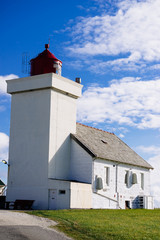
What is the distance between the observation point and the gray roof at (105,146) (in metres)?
31.0

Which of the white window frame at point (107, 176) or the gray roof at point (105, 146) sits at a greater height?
the gray roof at point (105, 146)

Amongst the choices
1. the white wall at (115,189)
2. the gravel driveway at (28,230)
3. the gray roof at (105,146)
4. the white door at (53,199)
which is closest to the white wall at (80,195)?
the white wall at (115,189)

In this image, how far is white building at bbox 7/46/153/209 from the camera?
28094mm

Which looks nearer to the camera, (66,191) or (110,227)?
(110,227)

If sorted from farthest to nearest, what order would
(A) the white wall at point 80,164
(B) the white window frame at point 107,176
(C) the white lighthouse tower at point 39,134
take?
(B) the white window frame at point 107,176, (A) the white wall at point 80,164, (C) the white lighthouse tower at point 39,134

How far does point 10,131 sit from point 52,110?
4.32 metres

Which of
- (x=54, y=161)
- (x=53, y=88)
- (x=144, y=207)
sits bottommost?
(x=144, y=207)

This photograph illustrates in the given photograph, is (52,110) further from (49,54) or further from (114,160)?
(114,160)

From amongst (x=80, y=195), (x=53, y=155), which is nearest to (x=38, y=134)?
(x=53, y=155)

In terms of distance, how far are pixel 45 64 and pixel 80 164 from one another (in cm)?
900

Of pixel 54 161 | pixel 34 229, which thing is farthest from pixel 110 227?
pixel 54 161

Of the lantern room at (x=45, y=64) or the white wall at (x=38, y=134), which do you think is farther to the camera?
the lantern room at (x=45, y=64)

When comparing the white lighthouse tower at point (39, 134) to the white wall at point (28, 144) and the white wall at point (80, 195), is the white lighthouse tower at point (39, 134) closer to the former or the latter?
the white wall at point (28, 144)

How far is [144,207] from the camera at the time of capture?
35312 mm
